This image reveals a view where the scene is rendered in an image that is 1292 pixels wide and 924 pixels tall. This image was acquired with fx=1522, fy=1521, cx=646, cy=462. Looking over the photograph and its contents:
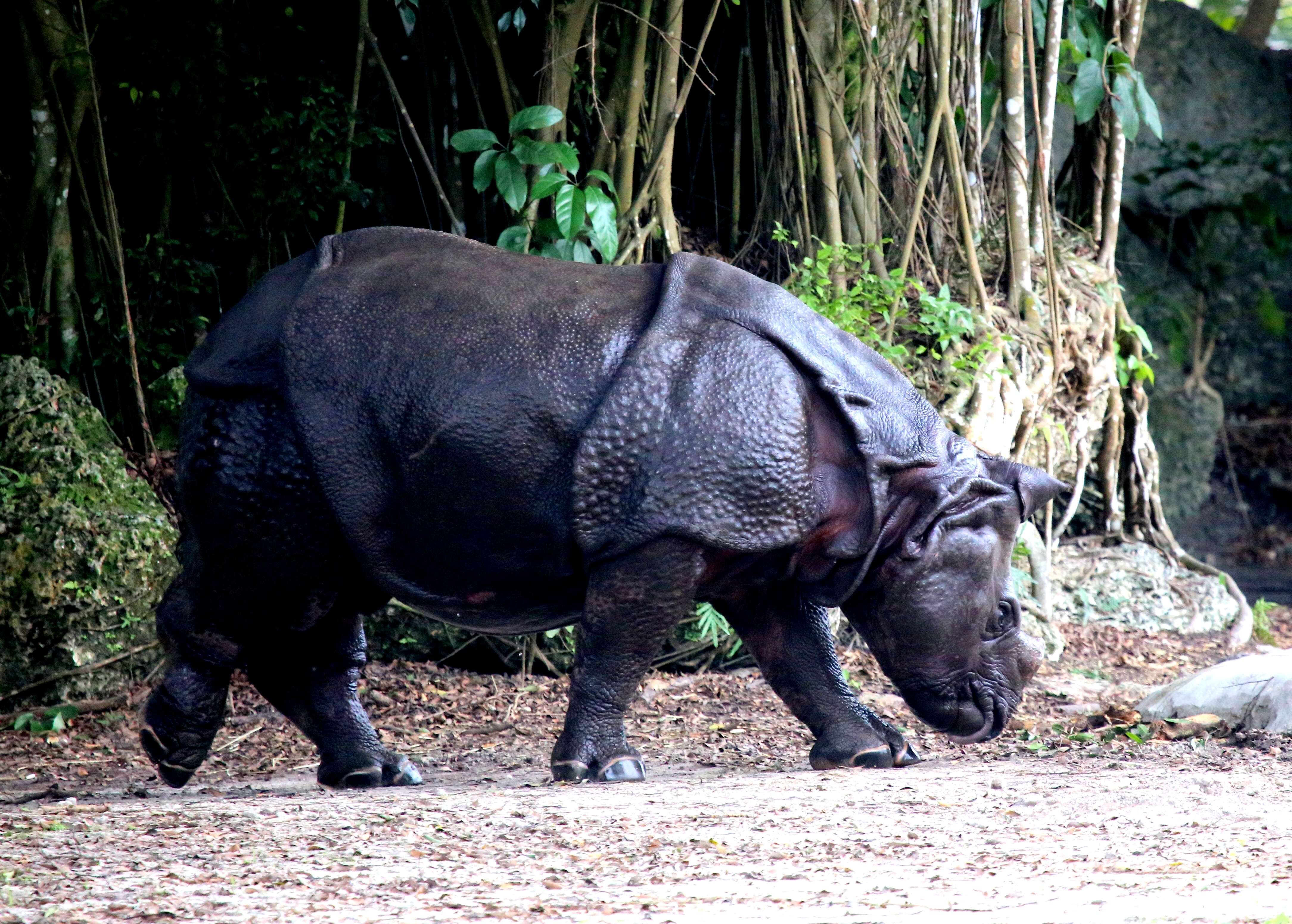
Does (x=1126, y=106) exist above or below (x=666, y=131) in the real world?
above

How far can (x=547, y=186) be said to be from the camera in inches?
226

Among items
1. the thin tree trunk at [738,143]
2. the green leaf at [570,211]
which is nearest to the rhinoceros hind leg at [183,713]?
the green leaf at [570,211]

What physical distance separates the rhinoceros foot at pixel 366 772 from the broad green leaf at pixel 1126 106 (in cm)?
492

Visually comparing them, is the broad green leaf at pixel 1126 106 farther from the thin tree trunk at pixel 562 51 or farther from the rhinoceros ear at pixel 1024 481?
the rhinoceros ear at pixel 1024 481

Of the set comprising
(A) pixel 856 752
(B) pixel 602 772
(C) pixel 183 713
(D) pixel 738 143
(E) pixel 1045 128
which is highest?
(E) pixel 1045 128

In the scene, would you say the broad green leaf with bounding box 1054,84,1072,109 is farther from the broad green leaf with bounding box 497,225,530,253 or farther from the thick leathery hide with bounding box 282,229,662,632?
the thick leathery hide with bounding box 282,229,662,632

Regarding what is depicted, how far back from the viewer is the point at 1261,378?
11273 millimetres

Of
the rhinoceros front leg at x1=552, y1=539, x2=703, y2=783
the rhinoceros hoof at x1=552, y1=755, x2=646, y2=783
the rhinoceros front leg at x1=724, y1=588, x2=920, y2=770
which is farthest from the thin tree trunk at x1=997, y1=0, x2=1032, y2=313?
the rhinoceros hoof at x1=552, y1=755, x2=646, y2=783

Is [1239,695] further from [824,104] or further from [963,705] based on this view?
[824,104]

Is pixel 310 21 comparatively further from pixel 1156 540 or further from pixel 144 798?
pixel 1156 540

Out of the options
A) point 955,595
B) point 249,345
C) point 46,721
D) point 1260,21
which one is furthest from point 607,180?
point 1260,21

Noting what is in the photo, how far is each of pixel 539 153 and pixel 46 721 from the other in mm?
2775

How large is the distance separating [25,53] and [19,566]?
2.12 m

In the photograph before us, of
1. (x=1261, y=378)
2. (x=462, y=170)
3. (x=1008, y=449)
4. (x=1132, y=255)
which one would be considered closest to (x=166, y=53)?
(x=462, y=170)
